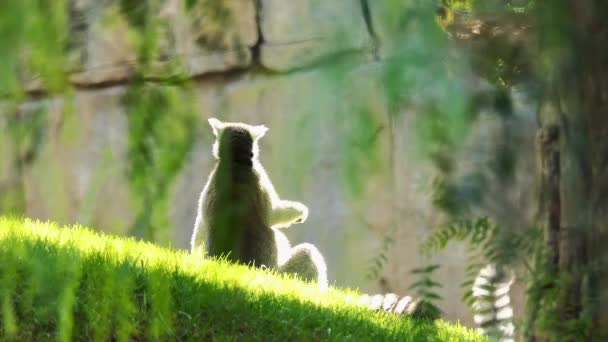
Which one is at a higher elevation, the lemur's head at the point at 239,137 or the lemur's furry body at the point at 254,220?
the lemur's head at the point at 239,137

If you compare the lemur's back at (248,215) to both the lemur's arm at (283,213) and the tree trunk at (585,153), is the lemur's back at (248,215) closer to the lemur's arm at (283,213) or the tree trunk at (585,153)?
the lemur's arm at (283,213)

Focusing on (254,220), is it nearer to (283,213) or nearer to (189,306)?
(283,213)

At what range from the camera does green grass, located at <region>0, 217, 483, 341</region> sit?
3.92 meters

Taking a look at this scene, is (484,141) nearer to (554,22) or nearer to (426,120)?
(426,120)

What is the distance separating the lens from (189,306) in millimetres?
4309

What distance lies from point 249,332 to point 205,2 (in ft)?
10.1

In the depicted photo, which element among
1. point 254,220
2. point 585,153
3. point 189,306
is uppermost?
point 585,153

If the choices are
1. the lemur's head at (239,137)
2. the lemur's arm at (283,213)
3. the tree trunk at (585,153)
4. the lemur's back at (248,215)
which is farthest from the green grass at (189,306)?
the tree trunk at (585,153)

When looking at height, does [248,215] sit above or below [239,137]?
below

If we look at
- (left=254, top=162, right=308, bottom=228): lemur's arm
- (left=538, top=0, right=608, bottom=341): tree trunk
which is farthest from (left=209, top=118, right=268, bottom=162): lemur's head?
(left=538, top=0, right=608, bottom=341): tree trunk

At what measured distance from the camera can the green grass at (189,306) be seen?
12.9 feet

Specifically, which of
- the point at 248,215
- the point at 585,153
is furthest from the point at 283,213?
the point at 585,153

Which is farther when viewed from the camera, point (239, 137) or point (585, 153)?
point (239, 137)

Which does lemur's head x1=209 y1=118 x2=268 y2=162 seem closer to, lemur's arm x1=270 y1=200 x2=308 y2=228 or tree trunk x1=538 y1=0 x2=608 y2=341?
lemur's arm x1=270 y1=200 x2=308 y2=228
